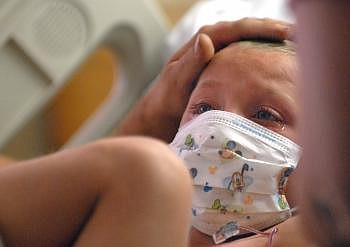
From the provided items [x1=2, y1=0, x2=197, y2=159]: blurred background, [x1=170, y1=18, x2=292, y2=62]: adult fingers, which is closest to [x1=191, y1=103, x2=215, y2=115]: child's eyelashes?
[x1=170, y1=18, x2=292, y2=62]: adult fingers

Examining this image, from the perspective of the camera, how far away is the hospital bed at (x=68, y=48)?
1.43 meters

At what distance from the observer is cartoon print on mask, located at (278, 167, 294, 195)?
1.08 m

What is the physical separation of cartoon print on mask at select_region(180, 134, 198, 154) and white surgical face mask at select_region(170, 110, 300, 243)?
0.02 m

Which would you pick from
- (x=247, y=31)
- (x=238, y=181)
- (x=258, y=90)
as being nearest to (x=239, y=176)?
(x=238, y=181)

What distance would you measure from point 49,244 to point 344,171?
1.23 feet

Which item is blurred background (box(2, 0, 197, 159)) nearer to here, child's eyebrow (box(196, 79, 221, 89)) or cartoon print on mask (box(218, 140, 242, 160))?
child's eyebrow (box(196, 79, 221, 89))

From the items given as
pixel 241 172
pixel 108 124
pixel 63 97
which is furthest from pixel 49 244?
pixel 63 97

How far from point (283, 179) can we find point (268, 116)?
0.09m

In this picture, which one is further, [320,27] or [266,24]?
[266,24]

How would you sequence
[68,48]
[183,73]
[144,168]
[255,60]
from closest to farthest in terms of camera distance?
[144,168] → [255,60] → [183,73] → [68,48]

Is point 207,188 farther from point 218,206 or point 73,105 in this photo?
point 73,105

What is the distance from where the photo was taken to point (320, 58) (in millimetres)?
609

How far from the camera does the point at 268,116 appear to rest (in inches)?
44.1

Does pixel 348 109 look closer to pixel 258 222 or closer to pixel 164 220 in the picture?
pixel 164 220
